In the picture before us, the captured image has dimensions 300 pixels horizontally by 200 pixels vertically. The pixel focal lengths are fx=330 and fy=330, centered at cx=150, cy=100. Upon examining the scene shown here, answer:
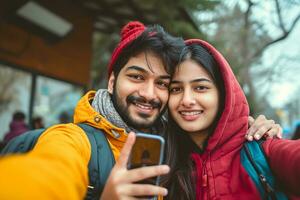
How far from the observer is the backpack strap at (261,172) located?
173 cm

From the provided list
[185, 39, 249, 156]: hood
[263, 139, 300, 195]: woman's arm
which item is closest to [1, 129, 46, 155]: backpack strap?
[185, 39, 249, 156]: hood

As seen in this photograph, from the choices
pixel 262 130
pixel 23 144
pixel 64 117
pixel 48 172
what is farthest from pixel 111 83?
pixel 64 117

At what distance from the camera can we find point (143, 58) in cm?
230

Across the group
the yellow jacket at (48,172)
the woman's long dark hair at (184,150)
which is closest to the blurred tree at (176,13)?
the woman's long dark hair at (184,150)

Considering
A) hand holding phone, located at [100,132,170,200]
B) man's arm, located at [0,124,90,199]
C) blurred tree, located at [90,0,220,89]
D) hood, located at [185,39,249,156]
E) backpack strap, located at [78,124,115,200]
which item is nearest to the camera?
man's arm, located at [0,124,90,199]

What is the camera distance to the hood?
2055mm

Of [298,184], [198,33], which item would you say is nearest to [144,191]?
[298,184]

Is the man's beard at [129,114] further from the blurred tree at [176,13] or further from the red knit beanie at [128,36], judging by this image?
the blurred tree at [176,13]

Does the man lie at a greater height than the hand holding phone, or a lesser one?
greater

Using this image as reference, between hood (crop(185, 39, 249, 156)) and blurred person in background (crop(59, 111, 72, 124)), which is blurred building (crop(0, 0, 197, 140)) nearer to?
blurred person in background (crop(59, 111, 72, 124))

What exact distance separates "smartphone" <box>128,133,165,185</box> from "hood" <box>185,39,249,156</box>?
2.60 feet

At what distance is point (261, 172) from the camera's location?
177cm

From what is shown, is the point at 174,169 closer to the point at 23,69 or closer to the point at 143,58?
the point at 143,58

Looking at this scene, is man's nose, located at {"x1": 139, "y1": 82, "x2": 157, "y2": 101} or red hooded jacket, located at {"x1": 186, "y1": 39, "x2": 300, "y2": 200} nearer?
red hooded jacket, located at {"x1": 186, "y1": 39, "x2": 300, "y2": 200}
